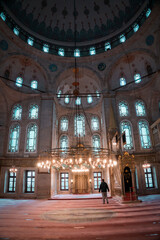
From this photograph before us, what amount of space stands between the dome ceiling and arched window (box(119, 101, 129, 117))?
8.29 metres

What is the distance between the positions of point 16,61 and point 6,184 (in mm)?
12306

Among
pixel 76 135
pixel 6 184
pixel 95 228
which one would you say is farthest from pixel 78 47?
pixel 95 228

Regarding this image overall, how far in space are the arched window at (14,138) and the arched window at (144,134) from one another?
12529mm

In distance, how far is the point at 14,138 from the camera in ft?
53.1

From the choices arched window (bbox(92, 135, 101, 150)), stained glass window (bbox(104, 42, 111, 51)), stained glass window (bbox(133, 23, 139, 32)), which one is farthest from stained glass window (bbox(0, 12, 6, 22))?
arched window (bbox(92, 135, 101, 150))

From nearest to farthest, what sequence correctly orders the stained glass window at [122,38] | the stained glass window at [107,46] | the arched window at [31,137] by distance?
the arched window at [31,137], the stained glass window at [122,38], the stained glass window at [107,46]

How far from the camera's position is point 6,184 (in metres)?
14.8

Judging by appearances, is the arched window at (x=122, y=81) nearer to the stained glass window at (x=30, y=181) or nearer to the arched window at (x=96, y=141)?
the arched window at (x=96, y=141)

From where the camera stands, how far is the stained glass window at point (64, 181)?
17.9m

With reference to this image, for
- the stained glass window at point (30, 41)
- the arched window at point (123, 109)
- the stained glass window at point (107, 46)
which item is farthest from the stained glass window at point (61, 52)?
the arched window at point (123, 109)

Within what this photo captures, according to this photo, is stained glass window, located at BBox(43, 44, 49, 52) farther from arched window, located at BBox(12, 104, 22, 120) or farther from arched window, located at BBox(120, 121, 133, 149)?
arched window, located at BBox(120, 121, 133, 149)

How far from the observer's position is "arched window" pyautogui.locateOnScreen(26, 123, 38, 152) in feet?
50.7

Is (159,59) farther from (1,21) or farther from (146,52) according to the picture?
(1,21)

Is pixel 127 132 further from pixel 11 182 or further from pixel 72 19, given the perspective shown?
pixel 72 19
